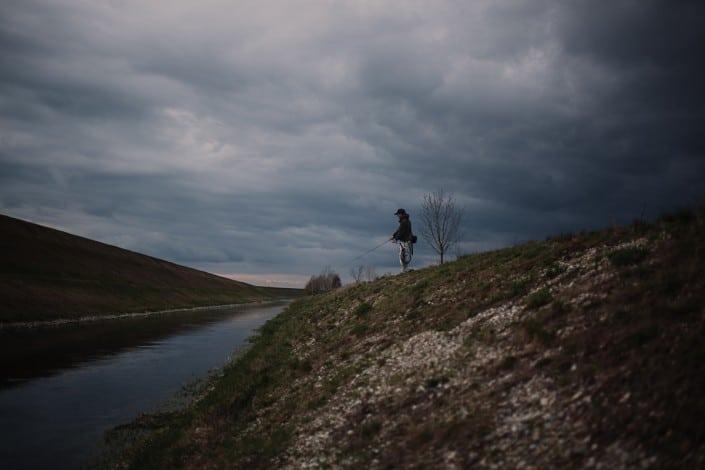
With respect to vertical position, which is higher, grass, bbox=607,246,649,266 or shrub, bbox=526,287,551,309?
grass, bbox=607,246,649,266

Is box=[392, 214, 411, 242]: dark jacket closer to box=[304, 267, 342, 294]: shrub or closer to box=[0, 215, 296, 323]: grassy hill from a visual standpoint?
box=[0, 215, 296, 323]: grassy hill

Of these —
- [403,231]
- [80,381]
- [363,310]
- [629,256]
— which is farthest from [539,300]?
[80,381]

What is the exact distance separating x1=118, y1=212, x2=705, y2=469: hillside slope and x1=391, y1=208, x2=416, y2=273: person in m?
9.64

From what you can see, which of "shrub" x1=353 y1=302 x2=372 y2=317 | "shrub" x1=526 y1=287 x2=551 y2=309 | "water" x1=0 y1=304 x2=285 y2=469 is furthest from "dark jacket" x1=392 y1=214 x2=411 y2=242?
"water" x1=0 y1=304 x2=285 y2=469

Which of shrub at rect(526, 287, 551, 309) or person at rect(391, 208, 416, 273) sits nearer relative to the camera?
shrub at rect(526, 287, 551, 309)

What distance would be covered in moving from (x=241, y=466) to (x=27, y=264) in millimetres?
99396

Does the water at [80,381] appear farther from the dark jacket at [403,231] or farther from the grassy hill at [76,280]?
the grassy hill at [76,280]

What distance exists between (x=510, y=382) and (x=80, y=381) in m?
28.5

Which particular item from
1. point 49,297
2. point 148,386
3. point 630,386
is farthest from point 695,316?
point 49,297

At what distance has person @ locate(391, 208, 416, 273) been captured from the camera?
30500 millimetres

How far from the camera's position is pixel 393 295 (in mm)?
25375

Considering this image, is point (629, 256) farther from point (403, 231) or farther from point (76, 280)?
point (76, 280)

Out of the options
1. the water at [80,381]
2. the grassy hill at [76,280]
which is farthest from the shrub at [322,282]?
the water at [80,381]

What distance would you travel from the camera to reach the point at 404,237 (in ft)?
101
